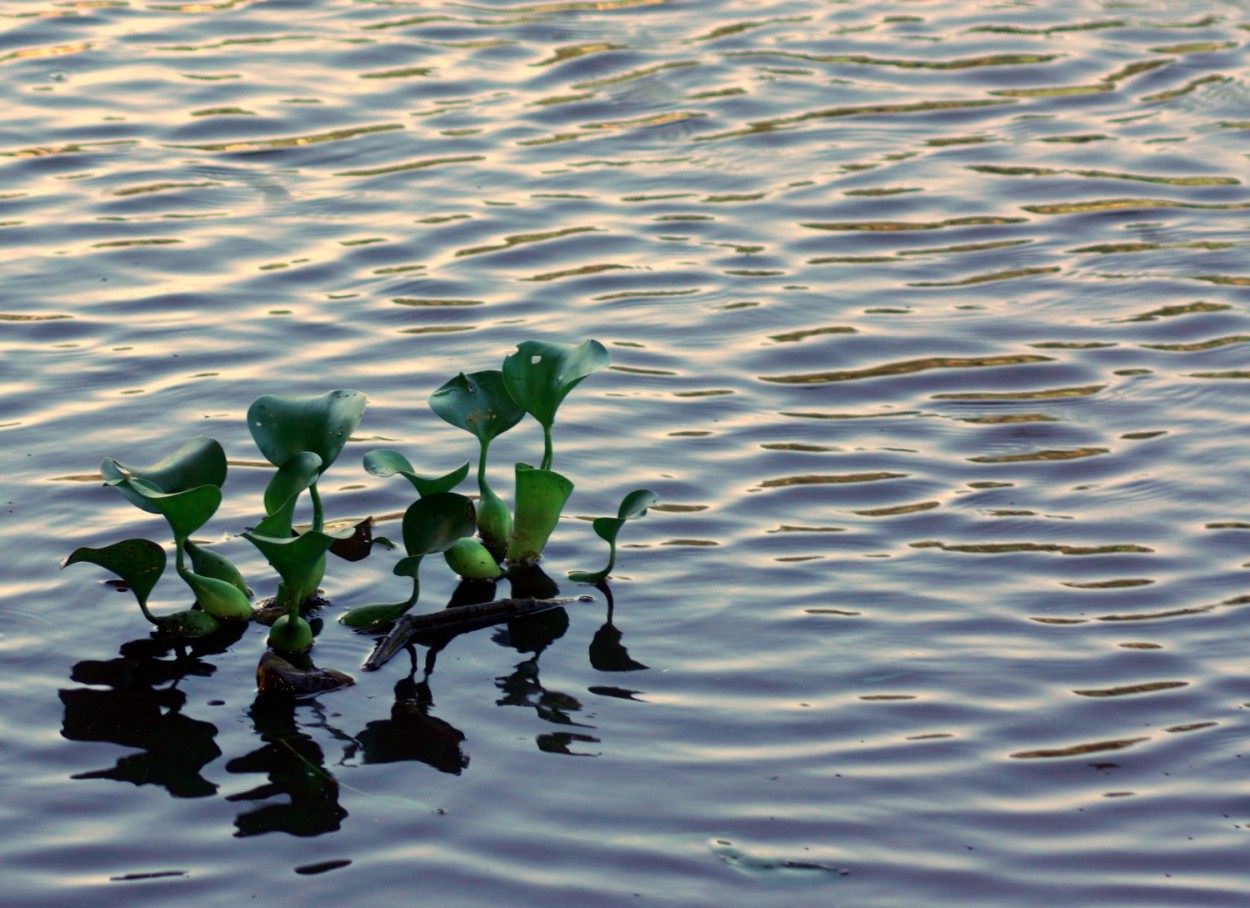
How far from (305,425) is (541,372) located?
24.3 inches

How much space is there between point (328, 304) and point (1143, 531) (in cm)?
278

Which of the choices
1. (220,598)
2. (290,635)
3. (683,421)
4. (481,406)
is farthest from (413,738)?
(683,421)

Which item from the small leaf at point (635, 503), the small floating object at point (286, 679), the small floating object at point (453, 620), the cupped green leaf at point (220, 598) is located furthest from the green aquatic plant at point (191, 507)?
the small leaf at point (635, 503)

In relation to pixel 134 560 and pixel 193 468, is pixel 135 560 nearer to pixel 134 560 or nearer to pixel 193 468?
pixel 134 560

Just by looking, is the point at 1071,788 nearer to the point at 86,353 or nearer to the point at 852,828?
the point at 852,828

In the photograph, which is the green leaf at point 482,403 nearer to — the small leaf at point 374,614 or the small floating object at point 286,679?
the small leaf at point 374,614

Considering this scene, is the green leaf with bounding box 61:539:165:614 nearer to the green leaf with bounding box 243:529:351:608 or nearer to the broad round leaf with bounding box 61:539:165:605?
the broad round leaf with bounding box 61:539:165:605

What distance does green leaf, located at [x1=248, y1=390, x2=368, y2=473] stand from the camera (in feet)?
12.3

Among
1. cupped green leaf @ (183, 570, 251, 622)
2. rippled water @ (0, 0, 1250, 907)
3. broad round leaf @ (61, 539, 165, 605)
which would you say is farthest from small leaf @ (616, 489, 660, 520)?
broad round leaf @ (61, 539, 165, 605)

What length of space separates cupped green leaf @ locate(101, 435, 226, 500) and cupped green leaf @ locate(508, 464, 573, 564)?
70cm

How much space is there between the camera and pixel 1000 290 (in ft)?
19.0

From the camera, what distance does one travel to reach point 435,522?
3.77 meters

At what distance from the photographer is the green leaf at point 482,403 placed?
161 inches

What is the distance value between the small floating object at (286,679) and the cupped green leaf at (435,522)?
358 mm
